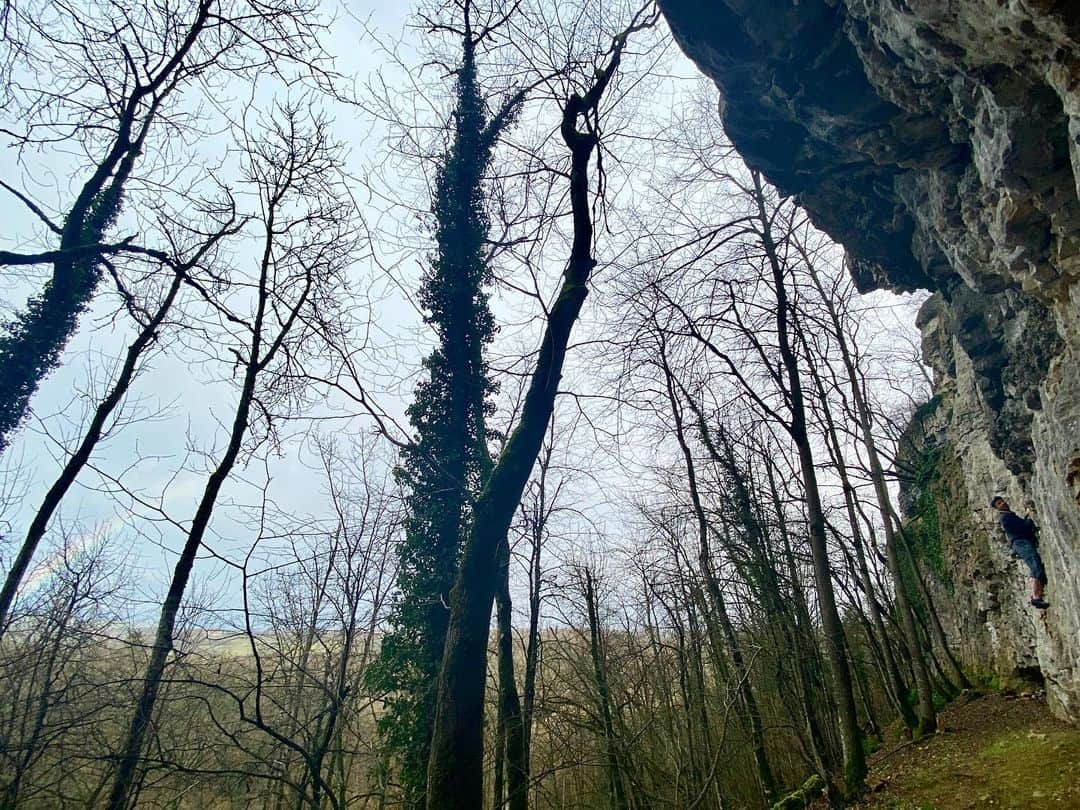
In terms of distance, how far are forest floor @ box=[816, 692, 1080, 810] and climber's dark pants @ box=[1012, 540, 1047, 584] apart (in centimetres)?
176

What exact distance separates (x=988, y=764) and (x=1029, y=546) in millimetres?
2803

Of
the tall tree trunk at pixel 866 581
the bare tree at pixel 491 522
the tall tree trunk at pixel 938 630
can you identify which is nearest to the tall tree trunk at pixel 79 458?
the bare tree at pixel 491 522

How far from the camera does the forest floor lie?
503 centimetres

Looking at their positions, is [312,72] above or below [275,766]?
above

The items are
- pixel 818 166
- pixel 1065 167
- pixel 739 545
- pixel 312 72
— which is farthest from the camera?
pixel 818 166

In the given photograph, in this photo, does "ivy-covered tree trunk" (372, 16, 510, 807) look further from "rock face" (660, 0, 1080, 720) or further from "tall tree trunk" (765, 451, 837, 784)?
"tall tree trunk" (765, 451, 837, 784)

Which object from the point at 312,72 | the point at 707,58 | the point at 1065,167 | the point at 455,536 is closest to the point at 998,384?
the point at 1065,167

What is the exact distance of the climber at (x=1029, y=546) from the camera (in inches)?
269

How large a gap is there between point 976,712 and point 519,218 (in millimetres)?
10501

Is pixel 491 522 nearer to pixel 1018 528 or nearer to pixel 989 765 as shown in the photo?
pixel 989 765

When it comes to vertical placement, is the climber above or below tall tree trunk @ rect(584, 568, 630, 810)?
above

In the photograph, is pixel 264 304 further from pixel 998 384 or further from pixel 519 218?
pixel 998 384

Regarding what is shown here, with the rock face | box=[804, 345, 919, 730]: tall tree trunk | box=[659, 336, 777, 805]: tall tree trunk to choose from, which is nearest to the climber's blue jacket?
the rock face

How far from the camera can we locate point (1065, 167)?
13.8 ft
